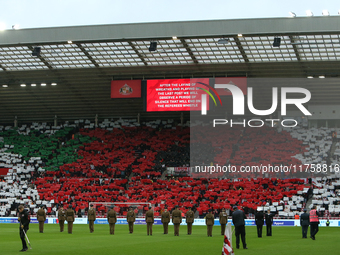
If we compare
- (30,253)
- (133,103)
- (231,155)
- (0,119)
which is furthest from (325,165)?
(0,119)

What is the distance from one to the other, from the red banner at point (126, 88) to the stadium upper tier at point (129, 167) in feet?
A: 27.3

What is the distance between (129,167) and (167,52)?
557 inches

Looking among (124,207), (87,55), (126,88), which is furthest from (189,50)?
(124,207)

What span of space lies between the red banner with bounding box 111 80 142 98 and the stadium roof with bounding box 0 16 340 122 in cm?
133

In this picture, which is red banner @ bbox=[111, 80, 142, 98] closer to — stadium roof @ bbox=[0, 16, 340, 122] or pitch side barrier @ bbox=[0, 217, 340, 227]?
stadium roof @ bbox=[0, 16, 340, 122]

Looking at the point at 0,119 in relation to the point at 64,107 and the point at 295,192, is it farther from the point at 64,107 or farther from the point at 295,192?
the point at 295,192

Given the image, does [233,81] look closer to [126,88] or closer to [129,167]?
[126,88]

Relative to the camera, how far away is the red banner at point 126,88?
47.4m

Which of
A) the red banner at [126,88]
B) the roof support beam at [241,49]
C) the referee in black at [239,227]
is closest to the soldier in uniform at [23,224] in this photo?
the referee in black at [239,227]

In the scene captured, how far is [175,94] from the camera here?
1794 inches

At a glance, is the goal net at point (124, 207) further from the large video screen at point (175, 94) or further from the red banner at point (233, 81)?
the red banner at point (233, 81)

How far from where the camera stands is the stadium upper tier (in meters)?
43.6

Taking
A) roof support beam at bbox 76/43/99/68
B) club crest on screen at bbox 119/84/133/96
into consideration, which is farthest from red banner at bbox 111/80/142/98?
roof support beam at bbox 76/43/99/68

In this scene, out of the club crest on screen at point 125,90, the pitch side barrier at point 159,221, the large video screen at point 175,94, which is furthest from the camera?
the club crest on screen at point 125,90
